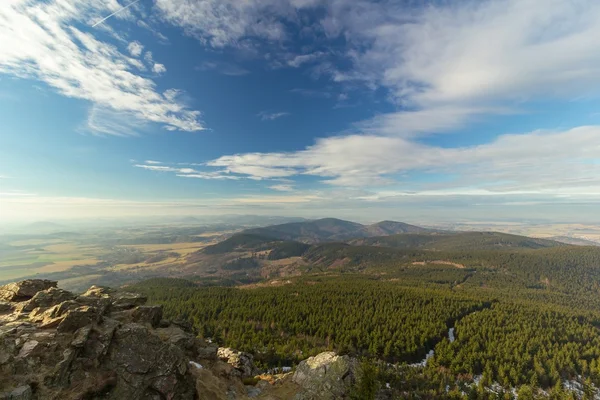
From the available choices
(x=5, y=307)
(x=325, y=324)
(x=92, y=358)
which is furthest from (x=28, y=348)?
(x=325, y=324)

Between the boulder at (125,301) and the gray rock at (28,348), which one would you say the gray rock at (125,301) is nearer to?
the boulder at (125,301)

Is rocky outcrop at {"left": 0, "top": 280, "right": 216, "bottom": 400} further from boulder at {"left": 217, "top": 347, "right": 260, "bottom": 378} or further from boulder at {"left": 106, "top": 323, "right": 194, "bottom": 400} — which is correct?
boulder at {"left": 217, "top": 347, "right": 260, "bottom": 378}

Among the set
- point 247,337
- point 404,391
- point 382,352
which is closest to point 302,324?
point 247,337

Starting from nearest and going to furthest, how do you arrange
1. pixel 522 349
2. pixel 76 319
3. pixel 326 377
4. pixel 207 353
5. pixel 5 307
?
pixel 76 319 → pixel 5 307 → pixel 207 353 → pixel 326 377 → pixel 522 349

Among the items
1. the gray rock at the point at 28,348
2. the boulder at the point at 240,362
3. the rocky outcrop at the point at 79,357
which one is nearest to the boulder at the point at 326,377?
the boulder at the point at 240,362

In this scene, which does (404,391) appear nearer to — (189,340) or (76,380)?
(189,340)

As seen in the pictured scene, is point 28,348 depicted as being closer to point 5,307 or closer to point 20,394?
point 20,394
